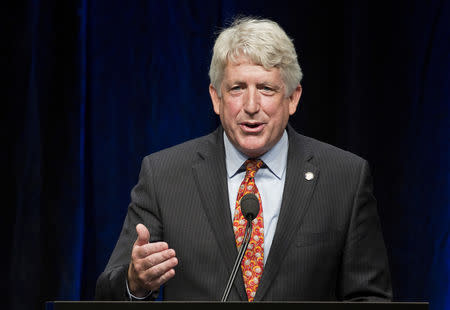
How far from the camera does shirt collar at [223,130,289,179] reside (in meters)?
2.34

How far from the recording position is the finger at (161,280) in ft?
5.60

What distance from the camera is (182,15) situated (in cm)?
327

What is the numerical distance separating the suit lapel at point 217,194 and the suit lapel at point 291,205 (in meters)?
0.09

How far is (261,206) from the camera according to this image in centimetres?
225

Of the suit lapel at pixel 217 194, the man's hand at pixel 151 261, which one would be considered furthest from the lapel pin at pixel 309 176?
the man's hand at pixel 151 261

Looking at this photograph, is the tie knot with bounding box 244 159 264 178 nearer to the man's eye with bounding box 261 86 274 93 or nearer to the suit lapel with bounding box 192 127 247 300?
the suit lapel with bounding box 192 127 247 300

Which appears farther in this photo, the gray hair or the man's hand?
the gray hair

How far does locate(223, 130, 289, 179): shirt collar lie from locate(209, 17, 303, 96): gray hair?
190mm

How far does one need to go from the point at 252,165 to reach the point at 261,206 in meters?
0.16

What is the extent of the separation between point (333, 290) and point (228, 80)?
0.74 metres

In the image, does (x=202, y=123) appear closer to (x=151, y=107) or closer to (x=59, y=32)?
(x=151, y=107)

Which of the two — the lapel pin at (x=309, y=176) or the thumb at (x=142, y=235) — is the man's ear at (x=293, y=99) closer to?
the lapel pin at (x=309, y=176)
